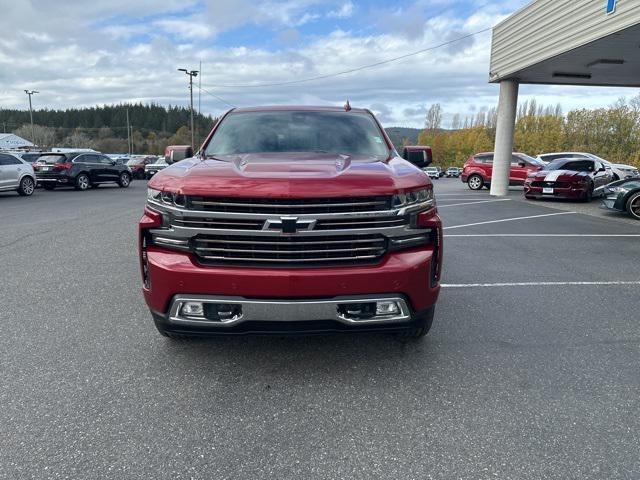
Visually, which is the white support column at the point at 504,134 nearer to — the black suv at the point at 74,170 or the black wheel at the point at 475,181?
the black wheel at the point at 475,181

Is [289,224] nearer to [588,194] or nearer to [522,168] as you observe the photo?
[588,194]

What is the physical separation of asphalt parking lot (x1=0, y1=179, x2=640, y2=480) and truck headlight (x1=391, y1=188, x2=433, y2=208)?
120 centimetres

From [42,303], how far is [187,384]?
98.7 inches

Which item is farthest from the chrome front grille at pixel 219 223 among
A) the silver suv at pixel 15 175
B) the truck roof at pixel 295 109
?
the silver suv at pixel 15 175

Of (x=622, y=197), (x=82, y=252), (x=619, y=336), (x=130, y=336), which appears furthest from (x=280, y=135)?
(x=622, y=197)

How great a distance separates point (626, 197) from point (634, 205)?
0.33 metres

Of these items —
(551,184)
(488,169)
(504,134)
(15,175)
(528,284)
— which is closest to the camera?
(528,284)

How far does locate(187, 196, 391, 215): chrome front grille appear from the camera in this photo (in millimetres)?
2793

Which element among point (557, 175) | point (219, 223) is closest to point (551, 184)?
point (557, 175)

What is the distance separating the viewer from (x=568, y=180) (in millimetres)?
15664

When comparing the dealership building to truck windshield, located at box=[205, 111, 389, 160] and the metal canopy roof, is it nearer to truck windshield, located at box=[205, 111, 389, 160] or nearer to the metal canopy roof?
the metal canopy roof

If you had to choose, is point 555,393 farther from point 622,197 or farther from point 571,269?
point 622,197

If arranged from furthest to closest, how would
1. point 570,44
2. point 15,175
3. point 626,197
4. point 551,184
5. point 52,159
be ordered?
point 52,159, point 15,175, point 551,184, point 570,44, point 626,197

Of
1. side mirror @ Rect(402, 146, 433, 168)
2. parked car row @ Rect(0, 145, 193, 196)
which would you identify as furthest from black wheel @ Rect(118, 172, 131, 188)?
side mirror @ Rect(402, 146, 433, 168)
